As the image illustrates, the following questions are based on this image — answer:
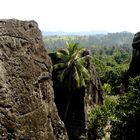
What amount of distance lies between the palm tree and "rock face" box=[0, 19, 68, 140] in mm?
Answer: 31515

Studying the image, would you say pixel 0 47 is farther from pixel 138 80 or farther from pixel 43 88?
pixel 138 80

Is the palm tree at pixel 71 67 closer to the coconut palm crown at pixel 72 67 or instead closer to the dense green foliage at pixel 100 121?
the coconut palm crown at pixel 72 67

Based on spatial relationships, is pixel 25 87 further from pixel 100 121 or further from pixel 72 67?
pixel 72 67

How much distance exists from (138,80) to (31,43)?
1283cm

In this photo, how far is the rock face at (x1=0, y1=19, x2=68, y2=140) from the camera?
970 cm

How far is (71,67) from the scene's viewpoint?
43.9 m

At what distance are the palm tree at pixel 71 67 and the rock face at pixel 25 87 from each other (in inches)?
1241

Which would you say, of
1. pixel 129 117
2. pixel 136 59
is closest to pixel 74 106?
pixel 136 59

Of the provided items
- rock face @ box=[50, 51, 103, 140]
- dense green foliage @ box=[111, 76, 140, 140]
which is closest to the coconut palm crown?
rock face @ box=[50, 51, 103, 140]

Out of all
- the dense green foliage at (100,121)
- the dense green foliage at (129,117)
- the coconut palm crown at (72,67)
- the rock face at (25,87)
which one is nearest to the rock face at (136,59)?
the dense green foliage at (129,117)

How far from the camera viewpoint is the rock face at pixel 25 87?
31.8ft

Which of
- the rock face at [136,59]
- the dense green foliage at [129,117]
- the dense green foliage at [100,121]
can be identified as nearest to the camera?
the dense green foliage at [129,117]

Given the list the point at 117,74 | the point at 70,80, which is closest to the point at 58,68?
the point at 70,80

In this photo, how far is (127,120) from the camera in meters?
21.9
